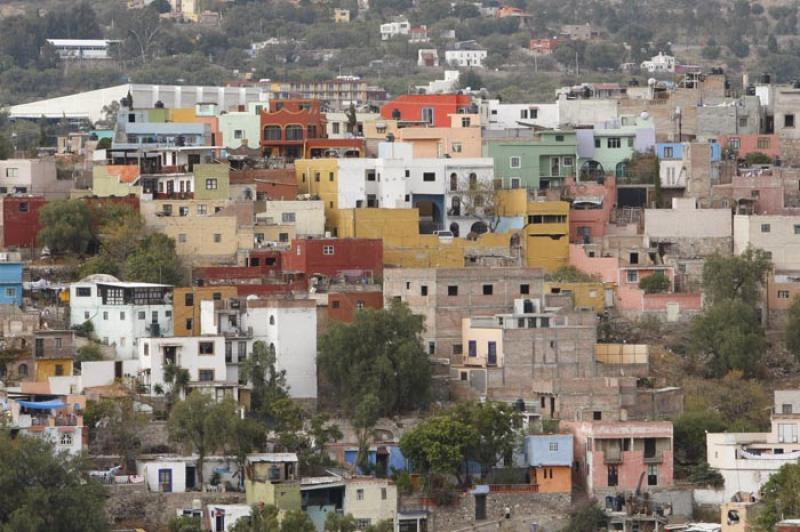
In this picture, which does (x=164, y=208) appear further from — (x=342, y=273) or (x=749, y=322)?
(x=749, y=322)

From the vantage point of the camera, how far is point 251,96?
80688 mm

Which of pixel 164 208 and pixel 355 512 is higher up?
pixel 164 208

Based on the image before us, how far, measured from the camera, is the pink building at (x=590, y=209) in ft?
206

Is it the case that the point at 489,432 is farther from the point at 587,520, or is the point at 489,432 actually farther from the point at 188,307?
the point at 188,307

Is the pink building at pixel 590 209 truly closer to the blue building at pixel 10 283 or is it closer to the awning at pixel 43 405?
the blue building at pixel 10 283

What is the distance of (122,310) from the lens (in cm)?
5600

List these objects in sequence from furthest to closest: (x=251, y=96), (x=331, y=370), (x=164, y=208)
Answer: (x=251, y=96) < (x=164, y=208) < (x=331, y=370)

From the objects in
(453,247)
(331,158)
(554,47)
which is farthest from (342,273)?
(554,47)

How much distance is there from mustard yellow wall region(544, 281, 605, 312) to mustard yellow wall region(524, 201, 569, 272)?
87.8 inches

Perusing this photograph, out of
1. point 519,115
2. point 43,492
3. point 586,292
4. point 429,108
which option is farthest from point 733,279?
point 43,492

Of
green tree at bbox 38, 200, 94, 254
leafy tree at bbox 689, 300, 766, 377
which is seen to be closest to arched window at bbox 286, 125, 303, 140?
green tree at bbox 38, 200, 94, 254

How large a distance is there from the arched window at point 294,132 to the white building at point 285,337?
13.6 metres

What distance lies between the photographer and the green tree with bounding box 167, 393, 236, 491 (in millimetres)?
50500

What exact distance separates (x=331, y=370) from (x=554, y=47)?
74.2 meters
